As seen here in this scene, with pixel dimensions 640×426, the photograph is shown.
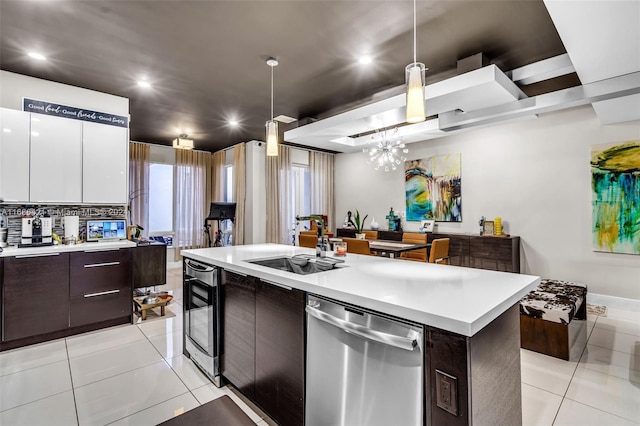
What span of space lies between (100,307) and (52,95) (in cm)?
250

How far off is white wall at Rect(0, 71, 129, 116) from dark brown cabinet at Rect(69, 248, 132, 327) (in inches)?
70.9

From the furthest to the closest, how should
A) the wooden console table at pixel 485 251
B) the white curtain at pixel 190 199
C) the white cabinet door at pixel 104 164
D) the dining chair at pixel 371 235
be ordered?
the white curtain at pixel 190 199 < the dining chair at pixel 371 235 < the wooden console table at pixel 485 251 < the white cabinet door at pixel 104 164

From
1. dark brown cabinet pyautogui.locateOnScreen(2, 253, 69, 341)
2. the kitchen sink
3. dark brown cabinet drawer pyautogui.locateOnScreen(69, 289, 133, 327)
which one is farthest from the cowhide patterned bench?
dark brown cabinet pyautogui.locateOnScreen(2, 253, 69, 341)

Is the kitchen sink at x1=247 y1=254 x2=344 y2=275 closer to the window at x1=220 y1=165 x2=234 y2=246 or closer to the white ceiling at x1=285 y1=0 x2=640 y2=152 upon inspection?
the white ceiling at x1=285 y1=0 x2=640 y2=152

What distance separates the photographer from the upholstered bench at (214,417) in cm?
127

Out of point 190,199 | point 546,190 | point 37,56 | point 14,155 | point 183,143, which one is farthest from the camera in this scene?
point 190,199

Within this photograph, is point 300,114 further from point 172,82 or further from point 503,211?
point 503,211

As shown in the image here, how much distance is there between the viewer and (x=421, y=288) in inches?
59.0

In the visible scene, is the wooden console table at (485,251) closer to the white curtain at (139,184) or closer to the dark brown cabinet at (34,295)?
the dark brown cabinet at (34,295)

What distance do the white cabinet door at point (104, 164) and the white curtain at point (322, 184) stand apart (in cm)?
418

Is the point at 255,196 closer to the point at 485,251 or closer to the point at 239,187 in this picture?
the point at 239,187

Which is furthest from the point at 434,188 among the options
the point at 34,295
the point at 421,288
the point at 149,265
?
the point at 34,295

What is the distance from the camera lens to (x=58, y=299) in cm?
316

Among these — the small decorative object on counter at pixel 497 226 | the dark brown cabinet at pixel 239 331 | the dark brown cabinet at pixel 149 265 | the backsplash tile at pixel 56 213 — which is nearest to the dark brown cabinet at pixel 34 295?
the backsplash tile at pixel 56 213
